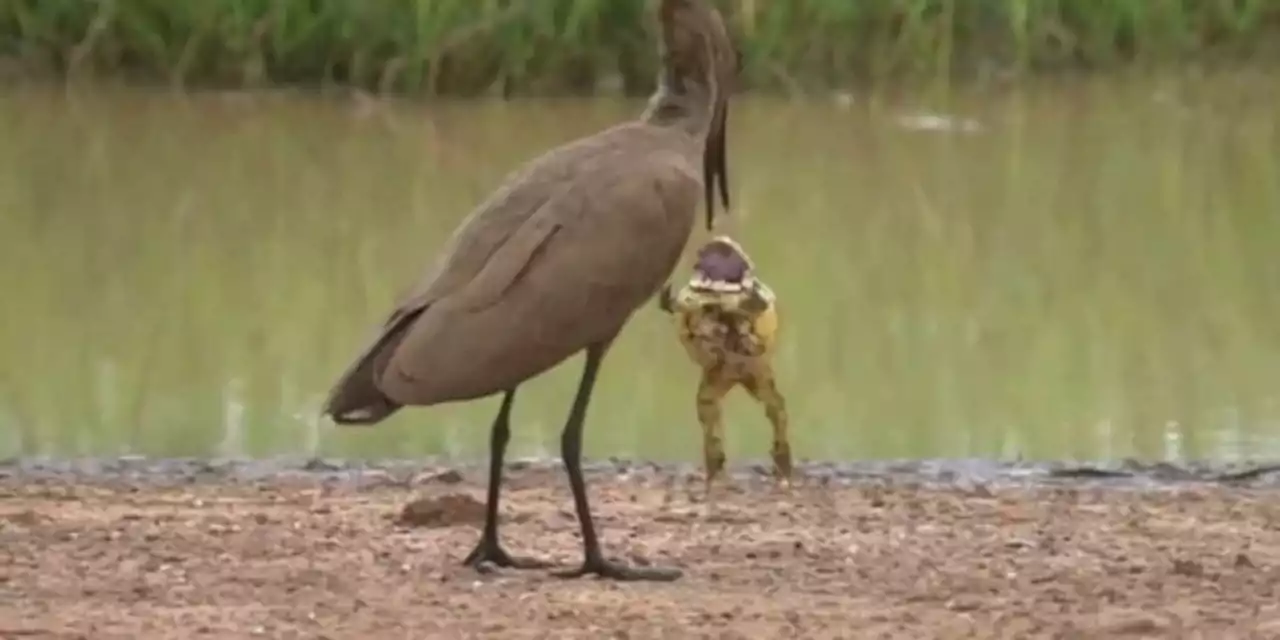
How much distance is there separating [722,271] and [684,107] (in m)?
0.49

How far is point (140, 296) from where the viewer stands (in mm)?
7566

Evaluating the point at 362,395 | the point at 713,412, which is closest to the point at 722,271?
the point at 713,412

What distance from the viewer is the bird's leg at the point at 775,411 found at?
16.3ft

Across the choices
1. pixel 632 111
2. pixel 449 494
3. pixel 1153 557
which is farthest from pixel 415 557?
pixel 632 111

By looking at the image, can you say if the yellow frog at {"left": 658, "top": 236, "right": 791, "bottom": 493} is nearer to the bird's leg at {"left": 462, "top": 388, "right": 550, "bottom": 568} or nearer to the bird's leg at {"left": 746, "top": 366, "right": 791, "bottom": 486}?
the bird's leg at {"left": 746, "top": 366, "right": 791, "bottom": 486}

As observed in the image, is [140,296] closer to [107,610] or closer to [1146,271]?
[1146,271]

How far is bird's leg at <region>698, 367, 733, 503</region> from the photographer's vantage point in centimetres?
499

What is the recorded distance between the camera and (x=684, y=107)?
449 centimetres

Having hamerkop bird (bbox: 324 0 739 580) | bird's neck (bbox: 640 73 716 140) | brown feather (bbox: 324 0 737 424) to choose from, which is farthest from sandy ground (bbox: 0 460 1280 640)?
bird's neck (bbox: 640 73 716 140)

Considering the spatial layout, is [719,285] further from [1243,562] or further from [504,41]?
[504,41]

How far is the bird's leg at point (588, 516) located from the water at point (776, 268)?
1605 mm

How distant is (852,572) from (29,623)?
4.44 ft

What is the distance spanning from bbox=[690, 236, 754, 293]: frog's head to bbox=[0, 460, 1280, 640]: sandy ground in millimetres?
438

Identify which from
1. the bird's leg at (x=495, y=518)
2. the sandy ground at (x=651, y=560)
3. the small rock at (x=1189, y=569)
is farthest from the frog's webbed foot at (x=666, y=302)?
the small rock at (x=1189, y=569)
